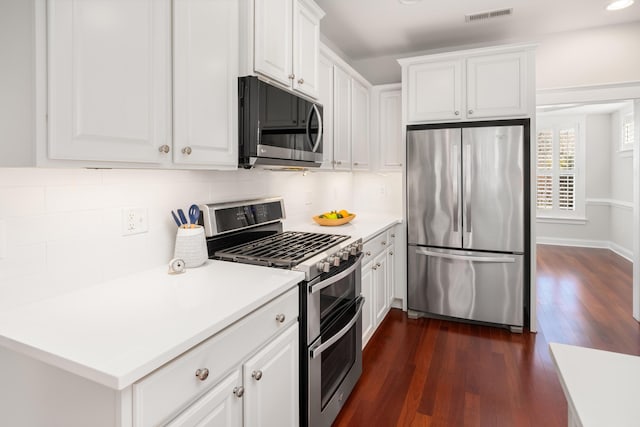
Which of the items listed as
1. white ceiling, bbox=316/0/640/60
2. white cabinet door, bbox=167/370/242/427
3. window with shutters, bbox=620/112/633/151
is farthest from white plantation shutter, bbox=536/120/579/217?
white cabinet door, bbox=167/370/242/427

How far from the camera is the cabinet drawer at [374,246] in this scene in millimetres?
2635

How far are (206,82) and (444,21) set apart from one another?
259 centimetres

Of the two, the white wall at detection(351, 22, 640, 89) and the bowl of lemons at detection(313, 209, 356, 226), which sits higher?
the white wall at detection(351, 22, 640, 89)

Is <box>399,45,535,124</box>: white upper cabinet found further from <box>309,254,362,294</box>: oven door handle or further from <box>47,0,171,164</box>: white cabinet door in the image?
<box>47,0,171,164</box>: white cabinet door

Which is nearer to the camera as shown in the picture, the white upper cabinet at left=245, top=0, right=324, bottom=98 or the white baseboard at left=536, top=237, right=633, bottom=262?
the white upper cabinet at left=245, top=0, right=324, bottom=98

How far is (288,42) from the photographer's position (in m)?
2.02

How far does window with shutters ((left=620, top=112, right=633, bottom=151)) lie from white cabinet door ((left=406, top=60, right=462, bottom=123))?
14.3ft

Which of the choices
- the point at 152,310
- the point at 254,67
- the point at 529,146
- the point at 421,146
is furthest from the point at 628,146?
the point at 152,310

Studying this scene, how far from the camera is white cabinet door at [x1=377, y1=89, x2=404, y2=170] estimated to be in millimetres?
3812

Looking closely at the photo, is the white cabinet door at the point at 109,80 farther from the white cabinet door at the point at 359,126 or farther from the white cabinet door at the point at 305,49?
the white cabinet door at the point at 359,126

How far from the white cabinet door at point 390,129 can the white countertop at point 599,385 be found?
3.05 m

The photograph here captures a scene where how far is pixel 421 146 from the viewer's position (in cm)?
331

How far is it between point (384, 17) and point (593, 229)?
6.02 m

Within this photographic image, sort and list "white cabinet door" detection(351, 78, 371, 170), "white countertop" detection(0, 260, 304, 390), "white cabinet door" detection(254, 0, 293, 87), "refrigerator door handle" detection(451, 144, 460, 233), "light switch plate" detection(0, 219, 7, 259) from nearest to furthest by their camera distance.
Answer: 1. "white countertop" detection(0, 260, 304, 390)
2. "light switch plate" detection(0, 219, 7, 259)
3. "white cabinet door" detection(254, 0, 293, 87)
4. "refrigerator door handle" detection(451, 144, 460, 233)
5. "white cabinet door" detection(351, 78, 371, 170)
